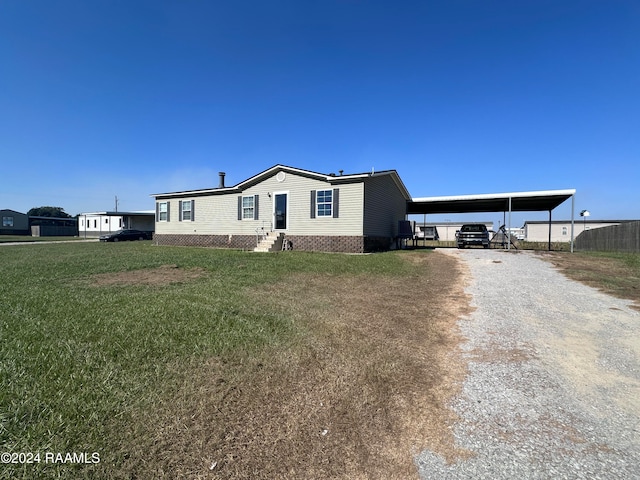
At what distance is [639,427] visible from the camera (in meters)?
2.64

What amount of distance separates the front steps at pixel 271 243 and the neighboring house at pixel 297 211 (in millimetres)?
233

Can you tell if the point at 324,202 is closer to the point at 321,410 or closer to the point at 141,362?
the point at 141,362

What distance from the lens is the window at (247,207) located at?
18016 millimetres

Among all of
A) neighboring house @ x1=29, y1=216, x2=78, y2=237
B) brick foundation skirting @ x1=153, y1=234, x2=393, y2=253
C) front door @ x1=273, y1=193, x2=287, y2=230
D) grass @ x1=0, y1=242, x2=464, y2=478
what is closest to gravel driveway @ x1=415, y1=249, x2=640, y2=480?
grass @ x1=0, y1=242, x2=464, y2=478

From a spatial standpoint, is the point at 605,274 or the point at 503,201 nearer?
the point at 605,274

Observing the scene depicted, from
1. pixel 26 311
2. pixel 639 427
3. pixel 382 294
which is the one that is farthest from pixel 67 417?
pixel 382 294

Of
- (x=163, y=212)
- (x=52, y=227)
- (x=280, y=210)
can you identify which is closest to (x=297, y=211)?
(x=280, y=210)

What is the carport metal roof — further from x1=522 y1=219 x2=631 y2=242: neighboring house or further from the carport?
x1=522 y1=219 x2=631 y2=242: neighboring house

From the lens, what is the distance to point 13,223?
5244cm

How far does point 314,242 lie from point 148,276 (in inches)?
343

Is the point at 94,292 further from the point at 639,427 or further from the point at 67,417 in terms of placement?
the point at 639,427

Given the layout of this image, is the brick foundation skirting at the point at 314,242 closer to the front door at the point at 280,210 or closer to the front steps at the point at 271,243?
the front steps at the point at 271,243

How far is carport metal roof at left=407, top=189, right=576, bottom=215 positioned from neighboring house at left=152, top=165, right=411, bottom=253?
2.78 metres

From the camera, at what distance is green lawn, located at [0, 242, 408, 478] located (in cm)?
218
